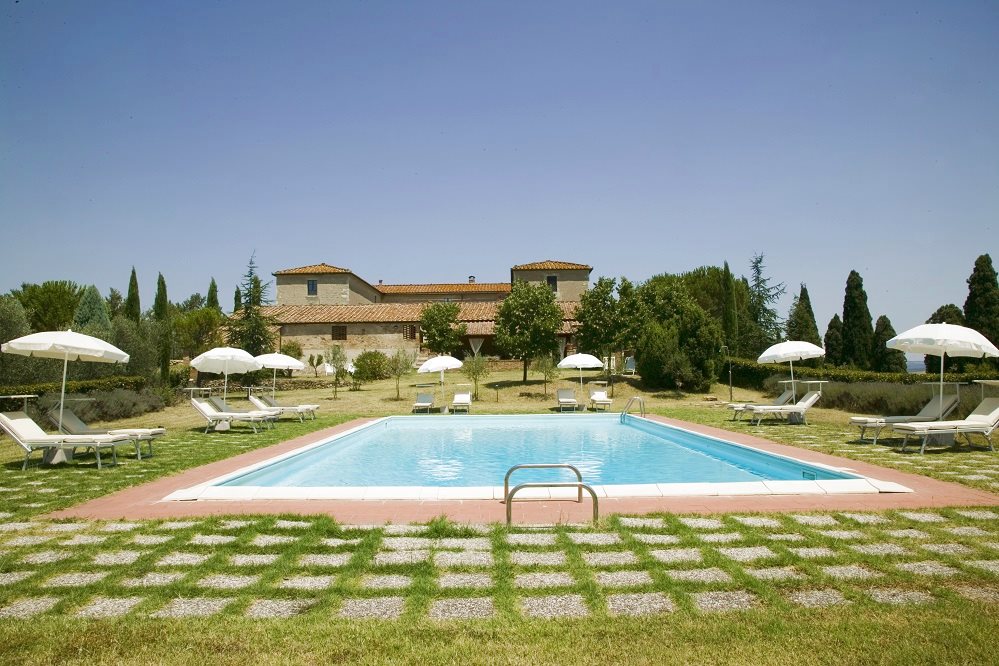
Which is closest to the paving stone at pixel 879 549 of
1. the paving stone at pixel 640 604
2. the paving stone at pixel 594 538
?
the paving stone at pixel 594 538

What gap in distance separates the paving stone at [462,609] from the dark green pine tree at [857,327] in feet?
108

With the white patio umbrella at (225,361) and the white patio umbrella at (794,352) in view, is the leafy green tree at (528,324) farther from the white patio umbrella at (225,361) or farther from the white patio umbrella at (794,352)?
the white patio umbrella at (225,361)

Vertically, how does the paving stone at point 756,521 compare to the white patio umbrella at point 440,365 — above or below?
below

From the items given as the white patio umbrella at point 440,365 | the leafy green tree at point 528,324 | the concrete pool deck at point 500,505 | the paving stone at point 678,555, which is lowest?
the concrete pool deck at point 500,505

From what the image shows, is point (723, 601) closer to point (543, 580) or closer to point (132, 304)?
point (543, 580)

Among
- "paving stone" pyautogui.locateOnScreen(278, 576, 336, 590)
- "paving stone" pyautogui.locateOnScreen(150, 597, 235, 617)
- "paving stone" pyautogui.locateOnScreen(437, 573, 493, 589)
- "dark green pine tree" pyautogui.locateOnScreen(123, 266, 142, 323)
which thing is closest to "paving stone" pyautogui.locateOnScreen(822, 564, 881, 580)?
"paving stone" pyautogui.locateOnScreen(437, 573, 493, 589)

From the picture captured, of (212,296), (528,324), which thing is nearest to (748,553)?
(528,324)

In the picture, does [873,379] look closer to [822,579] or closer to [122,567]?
[822,579]

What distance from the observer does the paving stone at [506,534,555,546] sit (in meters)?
4.65

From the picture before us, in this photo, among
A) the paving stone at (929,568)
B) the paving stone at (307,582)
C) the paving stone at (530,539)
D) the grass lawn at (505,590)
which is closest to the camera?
the grass lawn at (505,590)

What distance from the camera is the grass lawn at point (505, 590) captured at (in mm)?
2941

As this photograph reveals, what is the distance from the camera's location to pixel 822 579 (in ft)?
12.6

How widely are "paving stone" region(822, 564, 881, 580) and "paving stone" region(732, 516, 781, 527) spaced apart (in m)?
1.10

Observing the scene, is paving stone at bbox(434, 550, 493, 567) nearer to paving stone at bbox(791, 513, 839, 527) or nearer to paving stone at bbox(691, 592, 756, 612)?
paving stone at bbox(691, 592, 756, 612)
